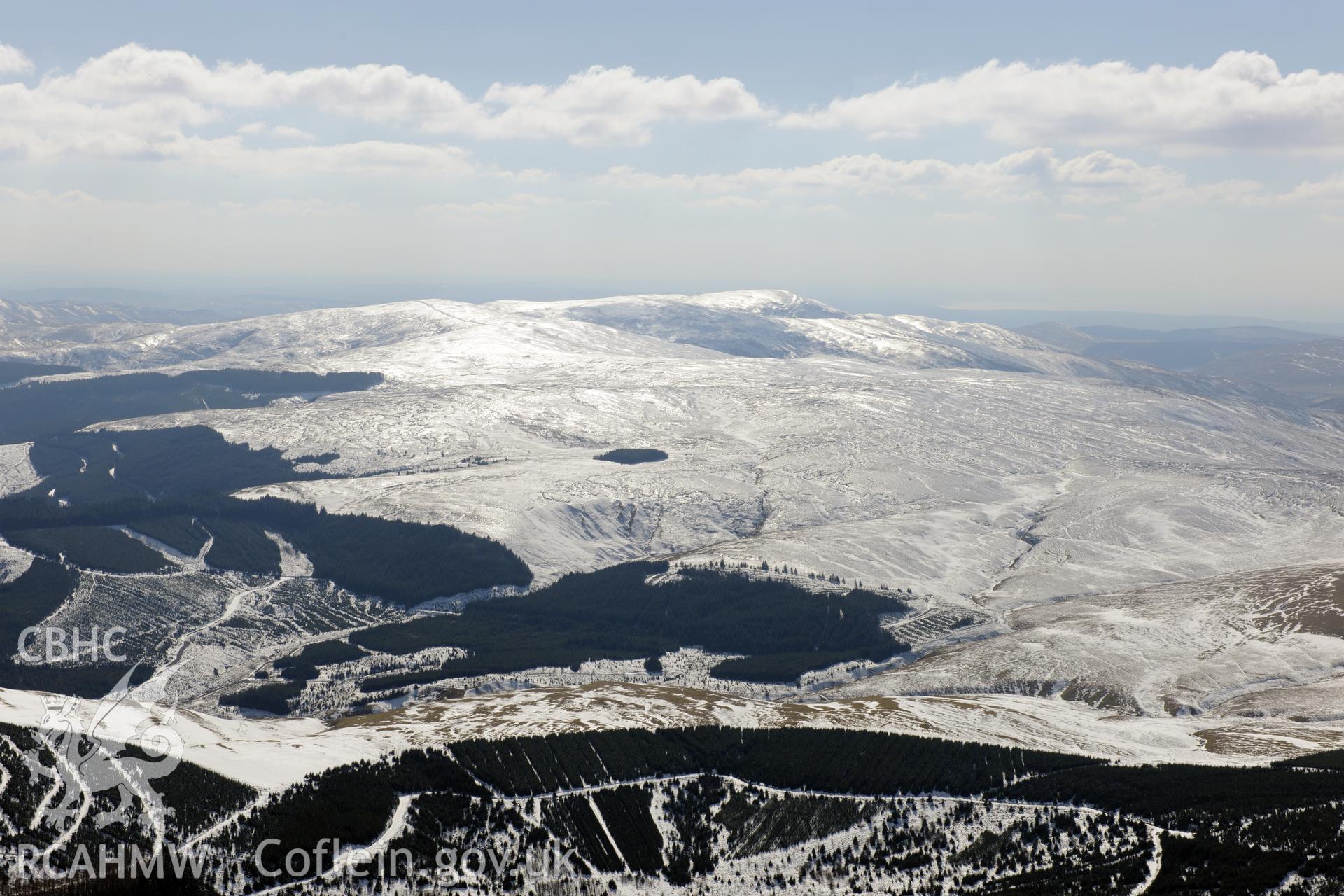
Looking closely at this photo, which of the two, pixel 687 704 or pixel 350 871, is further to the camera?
pixel 687 704

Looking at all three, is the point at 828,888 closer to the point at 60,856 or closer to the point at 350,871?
the point at 350,871

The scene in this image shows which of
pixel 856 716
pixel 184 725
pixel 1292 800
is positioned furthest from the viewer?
pixel 856 716

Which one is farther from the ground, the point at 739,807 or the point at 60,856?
the point at 60,856

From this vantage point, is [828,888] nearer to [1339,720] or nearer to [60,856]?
[60,856]

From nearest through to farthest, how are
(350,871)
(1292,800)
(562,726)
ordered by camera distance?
(350,871), (1292,800), (562,726)

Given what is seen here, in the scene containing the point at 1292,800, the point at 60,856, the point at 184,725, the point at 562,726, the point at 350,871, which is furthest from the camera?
the point at 562,726

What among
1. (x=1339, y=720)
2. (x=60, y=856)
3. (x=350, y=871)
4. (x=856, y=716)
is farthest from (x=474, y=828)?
(x=1339, y=720)

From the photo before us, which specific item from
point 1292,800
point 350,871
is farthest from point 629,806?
point 1292,800

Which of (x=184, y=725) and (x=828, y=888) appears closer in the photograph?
(x=828, y=888)

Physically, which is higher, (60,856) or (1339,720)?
(60,856)
